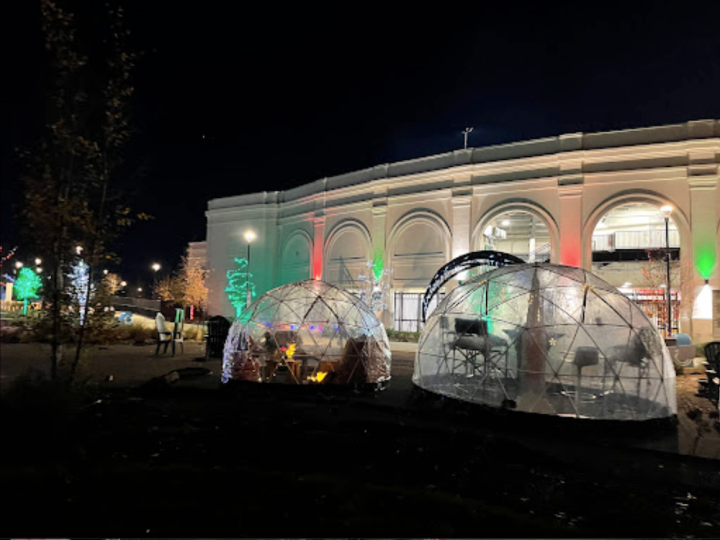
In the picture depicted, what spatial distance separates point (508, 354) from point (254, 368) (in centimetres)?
568

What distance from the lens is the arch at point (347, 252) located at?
3064 centimetres

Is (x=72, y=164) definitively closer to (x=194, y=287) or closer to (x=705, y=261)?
(x=705, y=261)

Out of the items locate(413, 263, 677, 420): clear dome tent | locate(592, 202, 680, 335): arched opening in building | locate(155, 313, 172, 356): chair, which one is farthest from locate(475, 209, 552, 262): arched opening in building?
locate(413, 263, 677, 420): clear dome tent

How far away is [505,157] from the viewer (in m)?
25.7

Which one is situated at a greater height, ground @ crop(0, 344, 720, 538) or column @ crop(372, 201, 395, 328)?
column @ crop(372, 201, 395, 328)

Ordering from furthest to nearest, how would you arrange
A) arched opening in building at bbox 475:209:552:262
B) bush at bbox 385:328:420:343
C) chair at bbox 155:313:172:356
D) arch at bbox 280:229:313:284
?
arch at bbox 280:229:313:284, arched opening in building at bbox 475:209:552:262, bush at bbox 385:328:420:343, chair at bbox 155:313:172:356

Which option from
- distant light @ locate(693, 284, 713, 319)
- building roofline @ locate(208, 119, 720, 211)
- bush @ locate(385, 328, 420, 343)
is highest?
building roofline @ locate(208, 119, 720, 211)

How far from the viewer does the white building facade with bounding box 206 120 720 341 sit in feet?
69.5

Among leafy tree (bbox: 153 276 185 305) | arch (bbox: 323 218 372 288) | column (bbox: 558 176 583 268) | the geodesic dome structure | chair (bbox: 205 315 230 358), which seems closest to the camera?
the geodesic dome structure

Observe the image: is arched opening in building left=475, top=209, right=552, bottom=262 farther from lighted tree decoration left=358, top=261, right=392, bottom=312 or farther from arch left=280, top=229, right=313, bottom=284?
arch left=280, top=229, right=313, bottom=284

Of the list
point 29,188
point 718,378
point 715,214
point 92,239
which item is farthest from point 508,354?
point 715,214

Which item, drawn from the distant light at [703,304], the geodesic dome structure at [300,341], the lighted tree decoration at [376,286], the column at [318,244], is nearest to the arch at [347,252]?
the column at [318,244]

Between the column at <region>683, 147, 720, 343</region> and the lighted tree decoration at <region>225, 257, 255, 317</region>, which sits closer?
the column at <region>683, 147, 720, 343</region>

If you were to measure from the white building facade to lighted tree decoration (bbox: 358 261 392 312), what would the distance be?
14.5 inches
